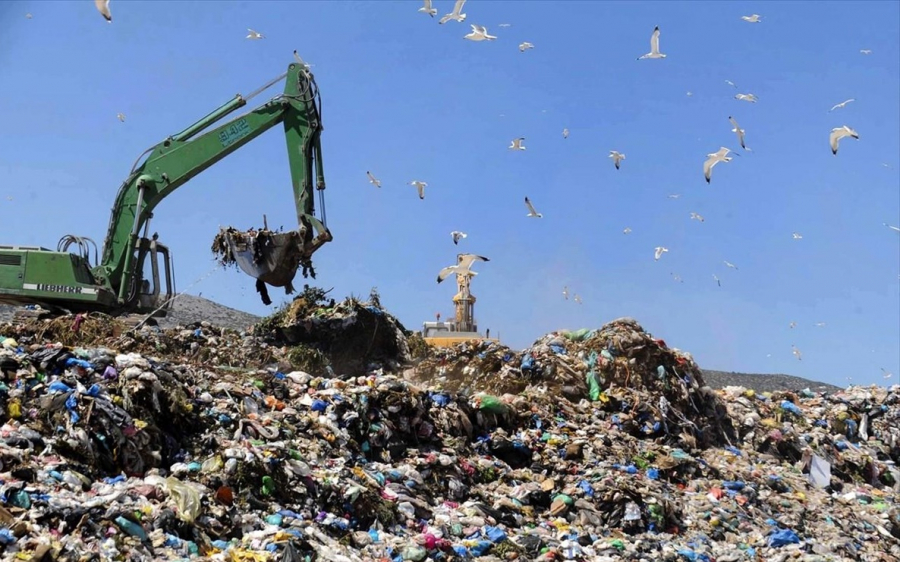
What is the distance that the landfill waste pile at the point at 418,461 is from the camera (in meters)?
5.14

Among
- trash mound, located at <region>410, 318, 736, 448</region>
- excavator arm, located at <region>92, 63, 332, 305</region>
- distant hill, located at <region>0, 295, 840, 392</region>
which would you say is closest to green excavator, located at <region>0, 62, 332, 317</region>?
excavator arm, located at <region>92, 63, 332, 305</region>

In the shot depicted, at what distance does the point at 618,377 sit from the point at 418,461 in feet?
10.5

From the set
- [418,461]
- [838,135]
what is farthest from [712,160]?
[418,461]

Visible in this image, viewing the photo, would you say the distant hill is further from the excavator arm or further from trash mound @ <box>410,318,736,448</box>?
trash mound @ <box>410,318,736,448</box>

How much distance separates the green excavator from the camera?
9906mm

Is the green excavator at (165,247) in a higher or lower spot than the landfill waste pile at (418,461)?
higher

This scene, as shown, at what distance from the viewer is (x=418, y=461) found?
686 cm

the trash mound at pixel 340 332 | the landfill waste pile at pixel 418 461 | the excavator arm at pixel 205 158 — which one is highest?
the excavator arm at pixel 205 158

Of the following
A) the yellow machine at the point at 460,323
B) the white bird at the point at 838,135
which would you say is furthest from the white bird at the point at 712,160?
the yellow machine at the point at 460,323

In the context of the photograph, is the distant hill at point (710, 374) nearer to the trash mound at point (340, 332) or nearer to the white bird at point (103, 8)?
the trash mound at point (340, 332)

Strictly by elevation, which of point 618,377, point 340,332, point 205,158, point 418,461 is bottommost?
point 418,461

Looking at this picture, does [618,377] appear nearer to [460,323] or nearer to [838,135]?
[838,135]

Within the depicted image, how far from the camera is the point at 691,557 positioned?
6.21 m

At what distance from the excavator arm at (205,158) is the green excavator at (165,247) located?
0.04 feet
